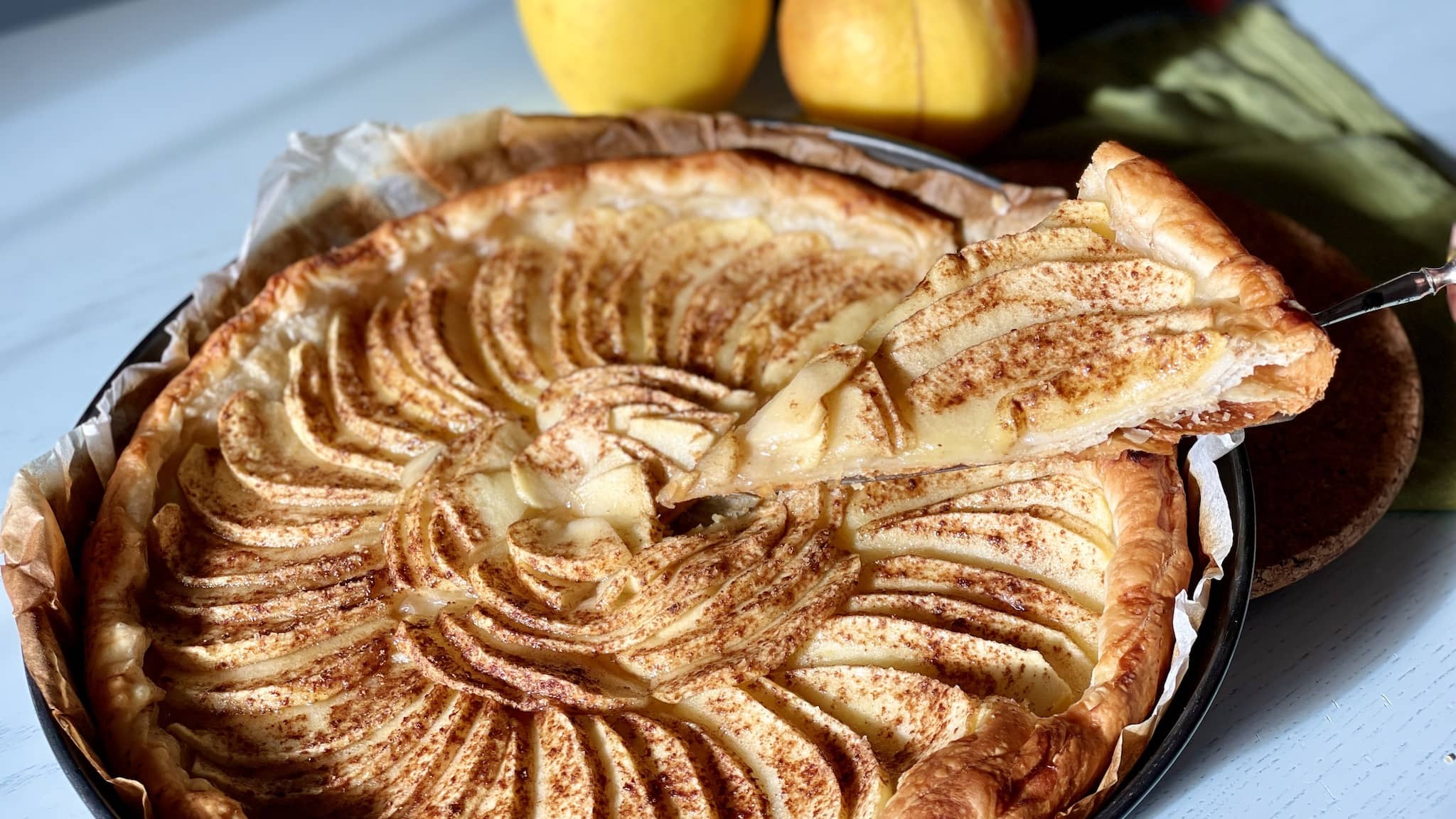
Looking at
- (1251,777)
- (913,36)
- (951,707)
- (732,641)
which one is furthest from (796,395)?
(913,36)

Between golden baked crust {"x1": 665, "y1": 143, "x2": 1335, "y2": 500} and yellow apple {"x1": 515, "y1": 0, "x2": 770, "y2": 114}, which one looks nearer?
golden baked crust {"x1": 665, "y1": 143, "x2": 1335, "y2": 500}

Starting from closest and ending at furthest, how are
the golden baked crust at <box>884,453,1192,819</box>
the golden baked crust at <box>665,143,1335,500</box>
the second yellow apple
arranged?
the golden baked crust at <box>884,453,1192,819</box> < the golden baked crust at <box>665,143,1335,500</box> < the second yellow apple

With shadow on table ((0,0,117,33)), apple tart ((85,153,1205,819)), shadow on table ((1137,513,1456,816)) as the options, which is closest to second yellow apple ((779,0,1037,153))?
apple tart ((85,153,1205,819))

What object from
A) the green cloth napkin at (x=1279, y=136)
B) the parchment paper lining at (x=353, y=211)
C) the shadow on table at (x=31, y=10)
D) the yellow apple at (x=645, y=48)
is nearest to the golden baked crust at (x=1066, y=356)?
the parchment paper lining at (x=353, y=211)

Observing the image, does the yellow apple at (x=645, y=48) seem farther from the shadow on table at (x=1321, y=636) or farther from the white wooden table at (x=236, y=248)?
the shadow on table at (x=1321, y=636)

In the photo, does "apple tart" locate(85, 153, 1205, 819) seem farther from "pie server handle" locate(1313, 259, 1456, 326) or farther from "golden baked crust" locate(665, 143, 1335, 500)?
"pie server handle" locate(1313, 259, 1456, 326)
